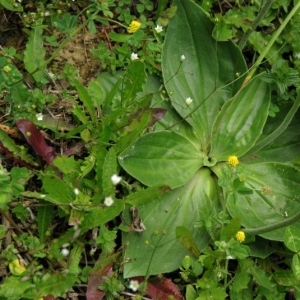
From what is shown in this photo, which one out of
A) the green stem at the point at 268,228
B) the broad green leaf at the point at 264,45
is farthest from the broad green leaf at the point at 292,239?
the broad green leaf at the point at 264,45

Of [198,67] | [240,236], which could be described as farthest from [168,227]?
[198,67]

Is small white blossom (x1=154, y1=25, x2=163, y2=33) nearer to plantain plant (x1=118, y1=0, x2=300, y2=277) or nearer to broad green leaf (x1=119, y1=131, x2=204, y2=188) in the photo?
plantain plant (x1=118, y1=0, x2=300, y2=277)

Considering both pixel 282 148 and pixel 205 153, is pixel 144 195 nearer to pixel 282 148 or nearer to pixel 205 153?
pixel 205 153

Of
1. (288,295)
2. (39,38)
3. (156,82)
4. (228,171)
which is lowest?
(288,295)

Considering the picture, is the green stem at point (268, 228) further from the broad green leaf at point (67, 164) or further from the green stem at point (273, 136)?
the broad green leaf at point (67, 164)

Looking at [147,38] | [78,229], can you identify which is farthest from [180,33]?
[78,229]

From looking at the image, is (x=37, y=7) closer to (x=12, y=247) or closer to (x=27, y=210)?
(x=27, y=210)
